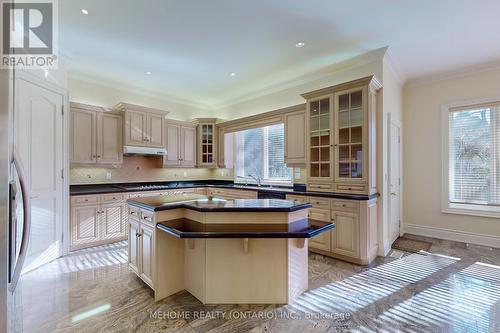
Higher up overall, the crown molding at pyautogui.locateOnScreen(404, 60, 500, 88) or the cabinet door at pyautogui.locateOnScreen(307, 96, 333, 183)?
the crown molding at pyautogui.locateOnScreen(404, 60, 500, 88)

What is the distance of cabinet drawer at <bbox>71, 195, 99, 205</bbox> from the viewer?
3.68m

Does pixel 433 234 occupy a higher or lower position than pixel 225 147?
lower

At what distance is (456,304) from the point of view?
89.7 inches

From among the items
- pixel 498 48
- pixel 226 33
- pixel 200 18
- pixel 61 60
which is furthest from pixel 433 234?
pixel 61 60

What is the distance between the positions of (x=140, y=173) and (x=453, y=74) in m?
6.25

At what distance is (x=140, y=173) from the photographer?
5086 mm

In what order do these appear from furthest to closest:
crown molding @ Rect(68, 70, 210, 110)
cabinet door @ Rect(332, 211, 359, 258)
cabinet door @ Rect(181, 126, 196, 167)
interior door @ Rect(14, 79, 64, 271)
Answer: cabinet door @ Rect(181, 126, 196, 167) → crown molding @ Rect(68, 70, 210, 110) → cabinet door @ Rect(332, 211, 359, 258) → interior door @ Rect(14, 79, 64, 271)

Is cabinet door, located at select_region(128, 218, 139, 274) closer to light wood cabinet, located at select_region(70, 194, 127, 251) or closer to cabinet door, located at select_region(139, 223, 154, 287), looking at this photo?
cabinet door, located at select_region(139, 223, 154, 287)

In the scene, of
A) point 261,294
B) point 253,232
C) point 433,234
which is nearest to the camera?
point 253,232

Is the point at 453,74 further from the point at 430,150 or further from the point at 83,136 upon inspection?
the point at 83,136

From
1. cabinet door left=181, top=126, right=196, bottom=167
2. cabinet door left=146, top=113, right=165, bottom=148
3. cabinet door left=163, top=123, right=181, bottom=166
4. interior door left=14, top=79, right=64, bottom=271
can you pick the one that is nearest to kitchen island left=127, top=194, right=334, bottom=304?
interior door left=14, top=79, right=64, bottom=271

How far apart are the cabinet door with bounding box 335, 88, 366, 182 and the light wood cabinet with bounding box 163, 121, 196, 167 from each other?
11.3ft

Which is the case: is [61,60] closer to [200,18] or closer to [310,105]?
[200,18]

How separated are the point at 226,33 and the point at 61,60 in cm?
254
